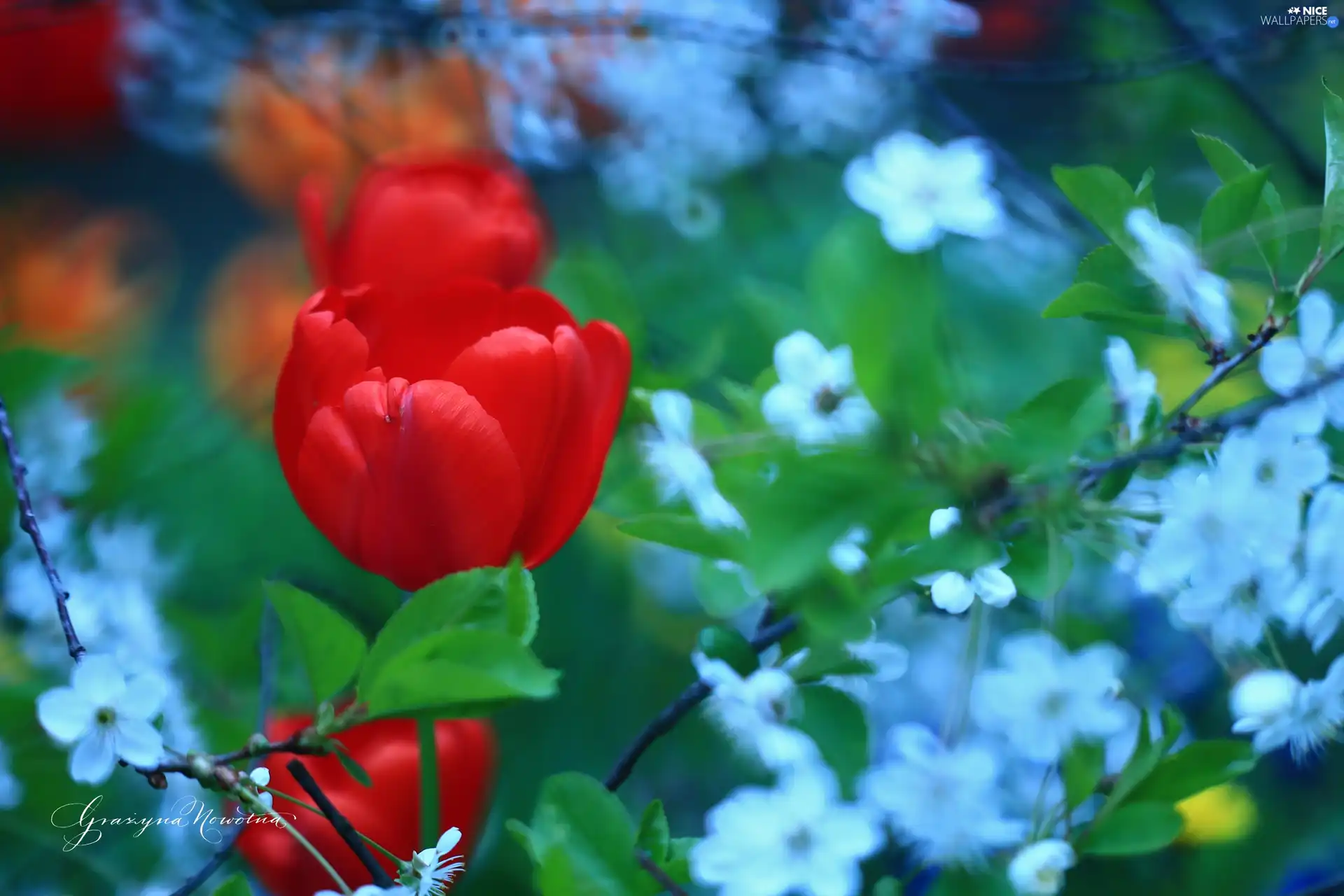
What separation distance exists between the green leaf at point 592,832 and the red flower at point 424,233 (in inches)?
7.1

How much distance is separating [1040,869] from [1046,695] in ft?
0.11

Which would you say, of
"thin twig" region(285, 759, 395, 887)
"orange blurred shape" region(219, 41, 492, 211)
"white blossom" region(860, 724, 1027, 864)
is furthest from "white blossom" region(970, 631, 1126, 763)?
"orange blurred shape" region(219, 41, 492, 211)

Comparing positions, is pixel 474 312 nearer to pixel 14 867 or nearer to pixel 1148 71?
pixel 14 867

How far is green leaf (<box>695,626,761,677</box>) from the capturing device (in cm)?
20

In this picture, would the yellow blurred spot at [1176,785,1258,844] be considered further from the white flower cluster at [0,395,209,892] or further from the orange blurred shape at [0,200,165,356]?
the orange blurred shape at [0,200,165,356]

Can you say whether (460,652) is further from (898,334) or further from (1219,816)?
(1219,816)

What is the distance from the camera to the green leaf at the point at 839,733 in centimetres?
19

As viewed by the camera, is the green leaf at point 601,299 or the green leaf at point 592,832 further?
the green leaf at point 601,299

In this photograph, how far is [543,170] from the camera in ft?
2.08

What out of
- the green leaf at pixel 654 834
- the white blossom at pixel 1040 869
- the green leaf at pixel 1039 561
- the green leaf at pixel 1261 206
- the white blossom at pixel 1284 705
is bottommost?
the green leaf at pixel 654 834

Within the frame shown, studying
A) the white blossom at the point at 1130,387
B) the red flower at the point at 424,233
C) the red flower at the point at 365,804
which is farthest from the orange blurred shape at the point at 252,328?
the white blossom at the point at 1130,387

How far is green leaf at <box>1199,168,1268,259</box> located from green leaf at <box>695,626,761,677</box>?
12 centimetres

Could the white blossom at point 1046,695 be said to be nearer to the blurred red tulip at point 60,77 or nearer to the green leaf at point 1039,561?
the green leaf at point 1039,561

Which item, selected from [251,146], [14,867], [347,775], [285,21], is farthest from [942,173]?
[251,146]
